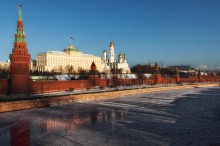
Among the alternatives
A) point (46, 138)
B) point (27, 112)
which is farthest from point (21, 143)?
point (27, 112)

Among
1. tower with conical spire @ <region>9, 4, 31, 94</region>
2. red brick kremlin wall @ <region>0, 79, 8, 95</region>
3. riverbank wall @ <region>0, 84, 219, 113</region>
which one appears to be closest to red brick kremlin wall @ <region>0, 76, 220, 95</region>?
red brick kremlin wall @ <region>0, 79, 8, 95</region>

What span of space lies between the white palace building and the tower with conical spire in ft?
217

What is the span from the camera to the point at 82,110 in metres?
25.8

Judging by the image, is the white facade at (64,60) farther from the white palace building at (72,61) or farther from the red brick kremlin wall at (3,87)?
the red brick kremlin wall at (3,87)

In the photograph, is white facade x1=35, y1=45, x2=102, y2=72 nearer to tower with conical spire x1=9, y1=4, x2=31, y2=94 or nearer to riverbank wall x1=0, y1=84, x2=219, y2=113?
riverbank wall x1=0, y1=84, x2=219, y2=113

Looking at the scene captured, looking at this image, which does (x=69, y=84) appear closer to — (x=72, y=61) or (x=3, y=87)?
(x=3, y=87)

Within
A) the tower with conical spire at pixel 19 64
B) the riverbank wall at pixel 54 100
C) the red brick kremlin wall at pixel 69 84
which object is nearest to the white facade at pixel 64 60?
the red brick kremlin wall at pixel 69 84

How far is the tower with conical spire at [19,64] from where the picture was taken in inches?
1254

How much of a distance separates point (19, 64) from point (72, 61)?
263ft

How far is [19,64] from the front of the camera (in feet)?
107

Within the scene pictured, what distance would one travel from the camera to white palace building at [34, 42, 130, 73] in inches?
4085

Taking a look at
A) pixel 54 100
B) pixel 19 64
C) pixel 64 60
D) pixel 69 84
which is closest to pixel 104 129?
pixel 54 100

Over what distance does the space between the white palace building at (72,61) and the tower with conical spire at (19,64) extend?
66071 millimetres

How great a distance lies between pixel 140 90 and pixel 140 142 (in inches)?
1295
